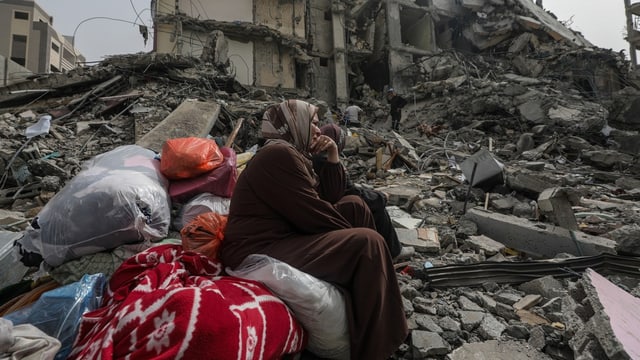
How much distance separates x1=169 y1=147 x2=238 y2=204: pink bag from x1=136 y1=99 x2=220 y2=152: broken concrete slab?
1.74m

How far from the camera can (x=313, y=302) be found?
132cm

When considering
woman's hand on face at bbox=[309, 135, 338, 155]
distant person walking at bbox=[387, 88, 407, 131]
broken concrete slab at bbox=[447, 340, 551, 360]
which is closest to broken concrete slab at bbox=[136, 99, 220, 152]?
woman's hand on face at bbox=[309, 135, 338, 155]

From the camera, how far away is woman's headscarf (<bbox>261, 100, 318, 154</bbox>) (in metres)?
2.16

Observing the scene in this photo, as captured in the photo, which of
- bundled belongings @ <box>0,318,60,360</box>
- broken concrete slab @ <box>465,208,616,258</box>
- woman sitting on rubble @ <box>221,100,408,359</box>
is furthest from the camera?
broken concrete slab @ <box>465,208,616,258</box>

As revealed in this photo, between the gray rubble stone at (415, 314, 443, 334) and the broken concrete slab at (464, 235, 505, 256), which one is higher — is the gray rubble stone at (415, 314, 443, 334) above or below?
below

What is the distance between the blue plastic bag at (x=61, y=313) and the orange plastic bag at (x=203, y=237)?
48cm

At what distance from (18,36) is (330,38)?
28.1 metres

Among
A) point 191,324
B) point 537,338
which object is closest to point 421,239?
point 537,338

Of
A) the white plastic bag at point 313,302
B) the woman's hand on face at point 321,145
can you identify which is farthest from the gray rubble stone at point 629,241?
the white plastic bag at point 313,302

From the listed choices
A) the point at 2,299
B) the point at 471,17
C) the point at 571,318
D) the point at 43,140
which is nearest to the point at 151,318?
the point at 2,299

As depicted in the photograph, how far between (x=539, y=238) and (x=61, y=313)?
3557 millimetres

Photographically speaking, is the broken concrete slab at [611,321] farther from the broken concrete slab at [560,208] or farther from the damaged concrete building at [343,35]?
the damaged concrete building at [343,35]

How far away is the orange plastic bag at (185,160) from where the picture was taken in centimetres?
254

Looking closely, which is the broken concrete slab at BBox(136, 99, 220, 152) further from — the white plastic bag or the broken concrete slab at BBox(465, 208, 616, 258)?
the broken concrete slab at BBox(465, 208, 616, 258)
